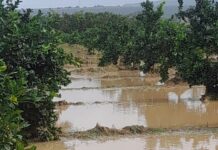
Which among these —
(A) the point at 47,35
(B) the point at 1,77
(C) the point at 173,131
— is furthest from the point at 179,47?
(B) the point at 1,77

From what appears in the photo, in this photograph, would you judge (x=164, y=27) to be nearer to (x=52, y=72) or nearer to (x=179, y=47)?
(x=179, y=47)

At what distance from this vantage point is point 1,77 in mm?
6301

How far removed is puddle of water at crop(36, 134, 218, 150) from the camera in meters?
15.7

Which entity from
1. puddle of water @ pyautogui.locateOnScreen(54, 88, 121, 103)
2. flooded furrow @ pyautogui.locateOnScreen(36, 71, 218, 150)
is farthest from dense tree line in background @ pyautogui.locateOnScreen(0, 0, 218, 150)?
puddle of water @ pyautogui.locateOnScreen(54, 88, 121, 103)

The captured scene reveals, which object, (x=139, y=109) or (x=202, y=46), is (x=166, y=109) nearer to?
(x=139, y=109)

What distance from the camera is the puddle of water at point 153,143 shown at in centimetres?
1566

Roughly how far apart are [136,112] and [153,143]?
607 cm

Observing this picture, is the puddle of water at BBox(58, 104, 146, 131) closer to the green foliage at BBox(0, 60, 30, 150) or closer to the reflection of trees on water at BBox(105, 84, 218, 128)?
the reflection of trees on water at BBox(105, 84, 218, 128)

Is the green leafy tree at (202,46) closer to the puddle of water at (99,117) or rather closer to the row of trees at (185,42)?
the row of trees at (185,42)

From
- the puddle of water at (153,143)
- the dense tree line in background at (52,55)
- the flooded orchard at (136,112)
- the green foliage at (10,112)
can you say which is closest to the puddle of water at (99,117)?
the flooded orchard at (136,112)

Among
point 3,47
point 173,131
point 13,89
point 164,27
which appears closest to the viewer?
point 13,89

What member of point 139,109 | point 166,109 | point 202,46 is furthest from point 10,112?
point 202,46

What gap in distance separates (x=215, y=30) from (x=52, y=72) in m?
9.04

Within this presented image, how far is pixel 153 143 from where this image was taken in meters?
16.1
